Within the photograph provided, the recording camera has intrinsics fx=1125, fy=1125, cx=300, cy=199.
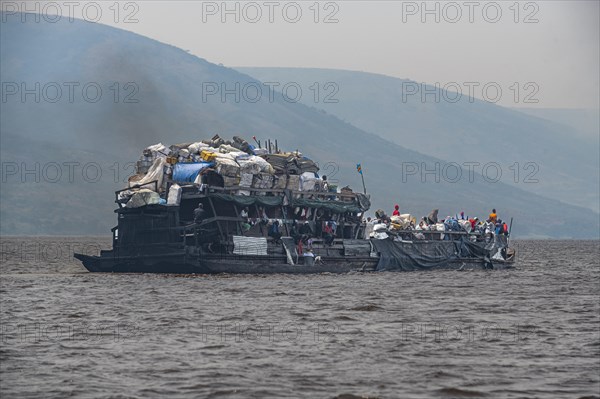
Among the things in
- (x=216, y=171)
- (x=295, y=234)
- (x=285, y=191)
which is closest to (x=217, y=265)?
(x=216, y=171)

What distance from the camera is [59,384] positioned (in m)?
22.1

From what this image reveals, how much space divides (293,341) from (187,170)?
22511mm

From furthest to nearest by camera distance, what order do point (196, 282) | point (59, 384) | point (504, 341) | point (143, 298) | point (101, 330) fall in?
1. point (196, 282)
2. point (143, 298)
3. point (101, 330)
4. point (504, 341)
5. point (59, 384)

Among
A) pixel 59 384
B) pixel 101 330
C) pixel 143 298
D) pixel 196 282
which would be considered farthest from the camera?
pixel 196 282

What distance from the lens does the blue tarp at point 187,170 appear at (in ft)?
161

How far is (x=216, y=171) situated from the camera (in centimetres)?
4897

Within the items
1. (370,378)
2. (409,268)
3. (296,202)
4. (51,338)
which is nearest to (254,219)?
(296,202)

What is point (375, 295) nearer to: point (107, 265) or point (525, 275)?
point (107, 265)

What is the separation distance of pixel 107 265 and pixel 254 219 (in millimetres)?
7315

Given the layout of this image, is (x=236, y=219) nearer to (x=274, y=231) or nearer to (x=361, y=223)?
(x=274, y=231)

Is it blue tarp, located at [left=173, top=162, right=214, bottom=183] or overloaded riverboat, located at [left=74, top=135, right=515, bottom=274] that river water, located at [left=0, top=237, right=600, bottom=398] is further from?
blue tarp, located at [left=173, top=162, right=214, bottom=183]

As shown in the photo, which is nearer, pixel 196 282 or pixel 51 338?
pixel 51 338

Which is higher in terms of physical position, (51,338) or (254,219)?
(254,219)

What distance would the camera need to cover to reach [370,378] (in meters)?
22.7
